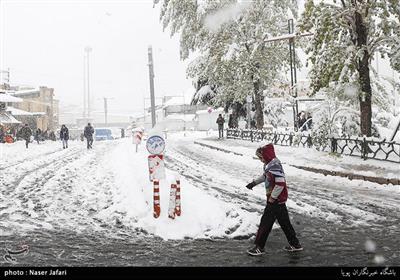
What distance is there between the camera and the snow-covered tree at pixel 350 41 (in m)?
15.0

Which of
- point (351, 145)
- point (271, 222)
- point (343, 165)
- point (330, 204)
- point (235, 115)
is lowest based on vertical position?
point (330, 204)

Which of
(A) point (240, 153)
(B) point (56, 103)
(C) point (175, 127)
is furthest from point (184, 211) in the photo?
(B) point (56, 103)

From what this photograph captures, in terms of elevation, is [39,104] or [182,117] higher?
[39,104]

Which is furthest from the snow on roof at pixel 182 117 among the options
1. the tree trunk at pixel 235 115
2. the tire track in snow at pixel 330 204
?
the tire track in snow at pixel 330 204

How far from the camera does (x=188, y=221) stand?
775 centimetres

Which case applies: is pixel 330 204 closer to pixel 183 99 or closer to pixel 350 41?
pixel 350 41

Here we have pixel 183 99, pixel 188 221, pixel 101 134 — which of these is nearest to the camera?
pixel 188 221

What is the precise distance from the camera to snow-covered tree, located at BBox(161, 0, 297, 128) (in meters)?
25.4

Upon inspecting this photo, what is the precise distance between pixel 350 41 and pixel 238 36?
11.2 metres

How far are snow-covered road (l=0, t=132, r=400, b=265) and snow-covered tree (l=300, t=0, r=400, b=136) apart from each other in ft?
14.9

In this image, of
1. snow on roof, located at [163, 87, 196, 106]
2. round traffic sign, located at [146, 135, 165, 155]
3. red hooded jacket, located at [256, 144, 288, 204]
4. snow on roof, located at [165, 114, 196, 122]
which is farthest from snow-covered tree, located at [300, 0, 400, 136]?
snow on roof, located at [163, 87, 196, 106]

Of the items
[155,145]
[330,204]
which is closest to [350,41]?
[330,204]

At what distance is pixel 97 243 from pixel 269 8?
72.3ft

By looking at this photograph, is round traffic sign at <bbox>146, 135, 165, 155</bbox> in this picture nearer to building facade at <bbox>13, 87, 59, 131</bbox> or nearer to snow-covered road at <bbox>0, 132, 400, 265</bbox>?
snow-covered road at <bbox>0, 132, 400, 265</bbox>
